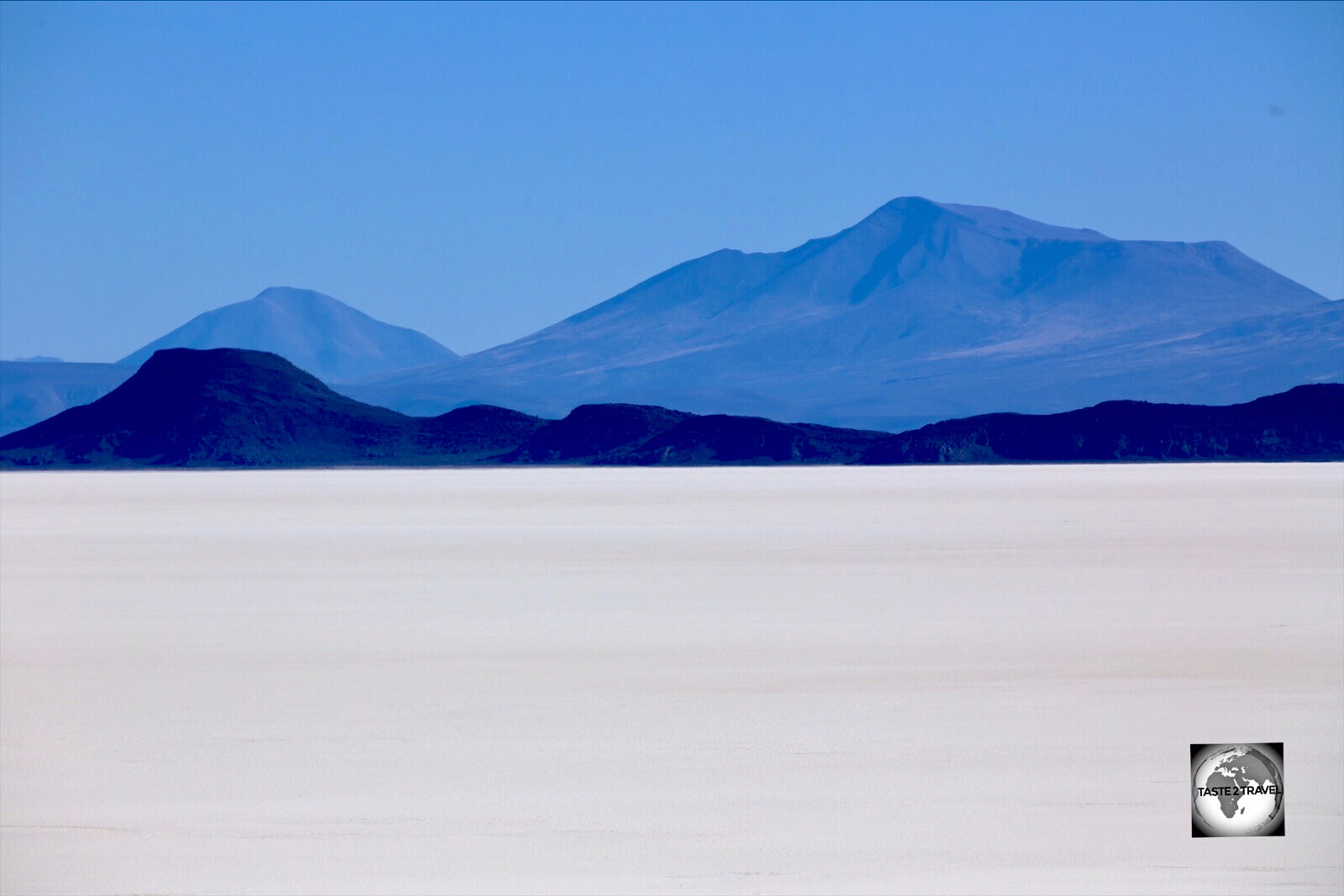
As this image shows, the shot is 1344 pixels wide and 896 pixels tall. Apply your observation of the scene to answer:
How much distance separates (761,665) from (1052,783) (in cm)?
462

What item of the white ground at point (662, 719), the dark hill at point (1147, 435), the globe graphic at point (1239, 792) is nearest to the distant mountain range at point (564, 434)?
the dark hill at point (1147, 435)

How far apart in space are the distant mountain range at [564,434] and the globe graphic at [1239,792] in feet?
418

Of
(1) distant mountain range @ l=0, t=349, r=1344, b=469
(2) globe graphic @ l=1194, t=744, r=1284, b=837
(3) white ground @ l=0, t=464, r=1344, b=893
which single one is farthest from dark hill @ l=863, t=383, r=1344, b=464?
(2) globe graphic @ l=1194, t=744, r=1284, b=837

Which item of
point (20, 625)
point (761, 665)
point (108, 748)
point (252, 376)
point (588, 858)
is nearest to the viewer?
point (588, 858)

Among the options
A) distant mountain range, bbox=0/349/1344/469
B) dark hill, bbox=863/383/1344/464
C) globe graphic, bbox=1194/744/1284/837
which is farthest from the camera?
distant mountain range, bbox=0/349/1344/469

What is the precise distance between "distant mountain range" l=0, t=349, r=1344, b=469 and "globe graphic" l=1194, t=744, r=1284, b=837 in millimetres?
127340

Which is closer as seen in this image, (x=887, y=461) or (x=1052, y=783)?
(x=1052, y=783)

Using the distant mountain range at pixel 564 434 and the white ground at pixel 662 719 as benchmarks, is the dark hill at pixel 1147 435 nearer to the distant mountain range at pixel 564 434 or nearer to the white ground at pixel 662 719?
the distant mountain range at pixel 564 434

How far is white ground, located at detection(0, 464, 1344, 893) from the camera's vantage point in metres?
8.23

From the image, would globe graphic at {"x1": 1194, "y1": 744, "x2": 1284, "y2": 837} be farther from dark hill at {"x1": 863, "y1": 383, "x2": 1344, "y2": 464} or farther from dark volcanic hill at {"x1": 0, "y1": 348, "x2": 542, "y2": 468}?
dark volcanic hill at {"x1": 0, "y1": 348, "x2": 542, "y2": 468}

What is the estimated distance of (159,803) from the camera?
926 centimetres

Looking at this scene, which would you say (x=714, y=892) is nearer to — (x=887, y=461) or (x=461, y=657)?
(x=461, y=657)

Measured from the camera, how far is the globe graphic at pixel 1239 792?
26.3 feet

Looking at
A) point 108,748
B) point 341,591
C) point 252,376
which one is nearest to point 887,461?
point 252,376
